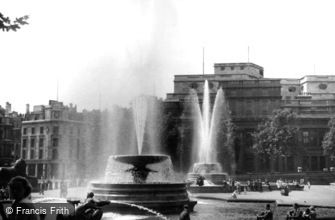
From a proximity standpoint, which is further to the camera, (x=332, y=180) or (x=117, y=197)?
(x=332, y=180)

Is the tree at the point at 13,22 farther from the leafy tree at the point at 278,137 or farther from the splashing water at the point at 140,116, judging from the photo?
the leafy tree at the point at 278,137

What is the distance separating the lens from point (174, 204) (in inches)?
728

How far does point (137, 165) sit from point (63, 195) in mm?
11334

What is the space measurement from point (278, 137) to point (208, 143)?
374 inches

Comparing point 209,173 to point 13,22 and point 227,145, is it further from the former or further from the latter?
point 13,22

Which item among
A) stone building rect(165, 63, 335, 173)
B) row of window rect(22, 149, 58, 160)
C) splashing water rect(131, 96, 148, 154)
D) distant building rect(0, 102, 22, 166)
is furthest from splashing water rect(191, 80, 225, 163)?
distant building rect(0, 102, 22, 166)

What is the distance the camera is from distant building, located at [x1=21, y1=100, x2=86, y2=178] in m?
81.8

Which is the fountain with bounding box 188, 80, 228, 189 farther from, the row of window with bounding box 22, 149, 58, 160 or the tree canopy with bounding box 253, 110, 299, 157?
the row of window with bounding box 22, 149, 58, 160

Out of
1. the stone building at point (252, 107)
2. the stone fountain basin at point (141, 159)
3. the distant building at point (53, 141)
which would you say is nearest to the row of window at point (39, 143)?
the distant building at point (53, 141)

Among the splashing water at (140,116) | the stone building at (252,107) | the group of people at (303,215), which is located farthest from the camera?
the stone building at (252,107)

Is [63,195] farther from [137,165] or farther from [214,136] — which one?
[214,136]

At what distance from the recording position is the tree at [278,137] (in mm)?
60875

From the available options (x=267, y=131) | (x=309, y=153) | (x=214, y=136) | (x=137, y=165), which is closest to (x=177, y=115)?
(x=214, y=136)

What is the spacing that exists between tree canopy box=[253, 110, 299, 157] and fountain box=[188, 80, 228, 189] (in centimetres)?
634
